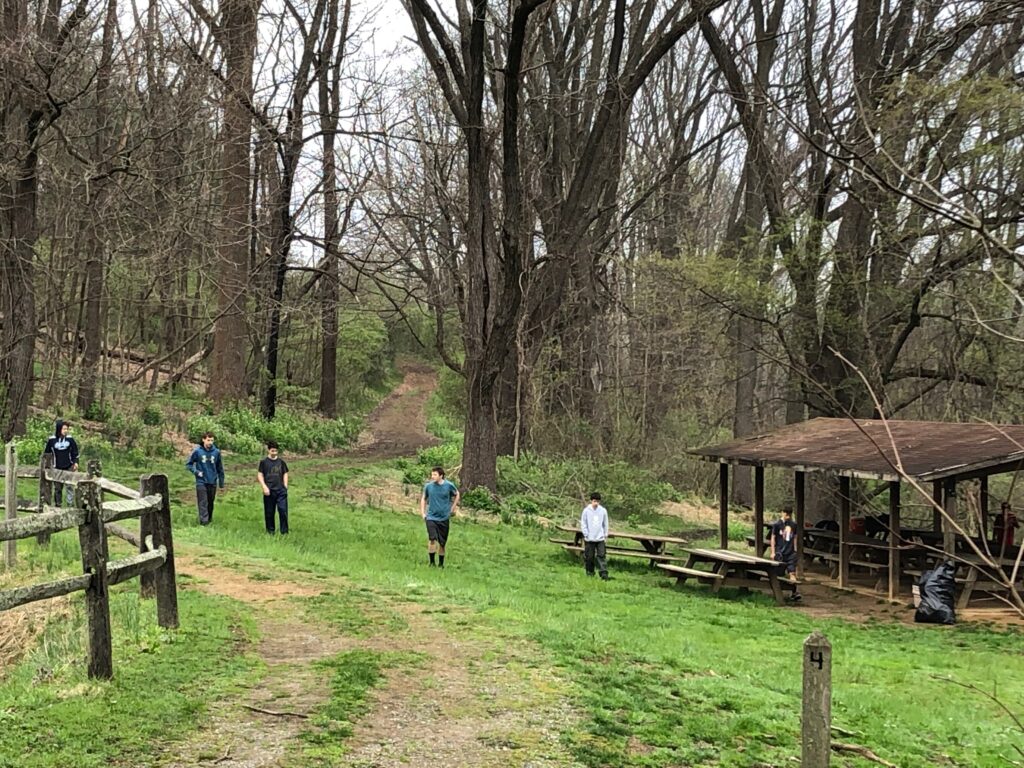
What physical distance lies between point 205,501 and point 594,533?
6.59m

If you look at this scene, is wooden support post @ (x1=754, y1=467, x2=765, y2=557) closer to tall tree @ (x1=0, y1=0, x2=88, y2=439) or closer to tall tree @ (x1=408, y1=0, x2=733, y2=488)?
tall tree @ (x1=408, y1=0, x2=733, y2=488)

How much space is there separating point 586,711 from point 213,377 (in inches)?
1030

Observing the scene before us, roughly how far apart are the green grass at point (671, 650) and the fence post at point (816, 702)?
1.35 metres

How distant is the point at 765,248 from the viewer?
23.1m

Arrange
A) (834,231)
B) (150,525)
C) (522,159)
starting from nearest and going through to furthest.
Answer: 1. (150,525)
2. (834,231)
3. (522,159)

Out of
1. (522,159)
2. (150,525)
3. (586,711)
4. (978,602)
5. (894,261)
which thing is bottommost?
(978,602)

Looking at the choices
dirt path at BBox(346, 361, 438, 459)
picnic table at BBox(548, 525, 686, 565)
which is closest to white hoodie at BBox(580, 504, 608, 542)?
picnic table at BBox(548, 525, 686, 565)

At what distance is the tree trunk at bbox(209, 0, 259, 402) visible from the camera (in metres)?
23.2

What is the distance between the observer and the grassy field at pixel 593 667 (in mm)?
5859

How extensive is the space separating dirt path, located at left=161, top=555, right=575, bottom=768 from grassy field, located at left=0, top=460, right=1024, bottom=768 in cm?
16

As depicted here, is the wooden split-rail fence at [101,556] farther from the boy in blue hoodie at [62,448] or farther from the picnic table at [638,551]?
the picnic table at [638,551]

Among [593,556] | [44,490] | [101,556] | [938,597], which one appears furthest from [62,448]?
[938,597]

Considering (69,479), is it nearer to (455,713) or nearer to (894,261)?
(455,713)

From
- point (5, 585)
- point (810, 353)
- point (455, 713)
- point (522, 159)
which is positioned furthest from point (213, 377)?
point (455, 713)
